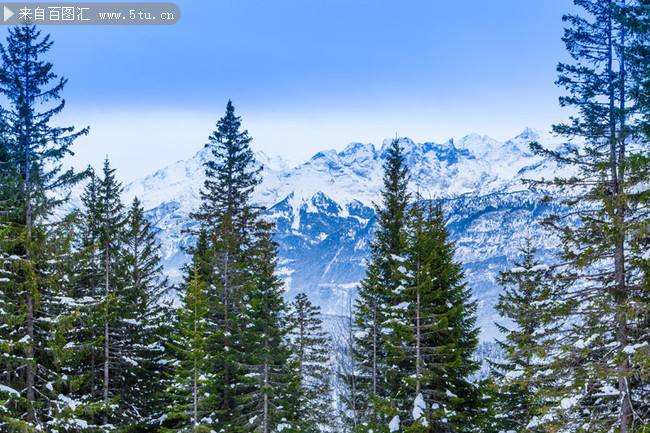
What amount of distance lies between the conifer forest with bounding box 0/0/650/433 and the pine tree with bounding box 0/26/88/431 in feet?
0.21

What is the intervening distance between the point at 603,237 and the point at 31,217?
17157 millimetres

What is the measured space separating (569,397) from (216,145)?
76.5ft

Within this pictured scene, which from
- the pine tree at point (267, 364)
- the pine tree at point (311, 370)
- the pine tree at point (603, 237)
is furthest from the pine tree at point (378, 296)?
the pine tree at point (603, 237)

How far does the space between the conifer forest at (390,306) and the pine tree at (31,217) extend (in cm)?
7

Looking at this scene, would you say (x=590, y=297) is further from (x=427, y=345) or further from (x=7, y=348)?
(x=7, y=348)

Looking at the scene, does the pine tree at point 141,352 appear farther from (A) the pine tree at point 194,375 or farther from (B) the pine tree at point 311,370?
(B) the pine tree at point 311,370

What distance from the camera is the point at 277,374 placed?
18.6 meters

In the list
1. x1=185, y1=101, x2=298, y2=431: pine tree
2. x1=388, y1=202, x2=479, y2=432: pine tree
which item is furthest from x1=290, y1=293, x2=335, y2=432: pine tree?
x1=388, y1=202, x2=479, y2=432: pine tree

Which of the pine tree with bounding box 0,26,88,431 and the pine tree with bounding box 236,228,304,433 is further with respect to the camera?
the pine tree with bounding box 236,228,304,433

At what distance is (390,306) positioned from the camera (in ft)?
54.4

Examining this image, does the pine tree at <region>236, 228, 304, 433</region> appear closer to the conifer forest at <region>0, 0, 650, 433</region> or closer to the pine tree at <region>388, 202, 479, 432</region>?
the conifer forest at <region>0, 0, 650, 433</region>

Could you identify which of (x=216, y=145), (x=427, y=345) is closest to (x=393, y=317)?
(x=427, y=345)

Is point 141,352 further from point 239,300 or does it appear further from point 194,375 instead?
point 194,375

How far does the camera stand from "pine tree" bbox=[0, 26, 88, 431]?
1416 cm
